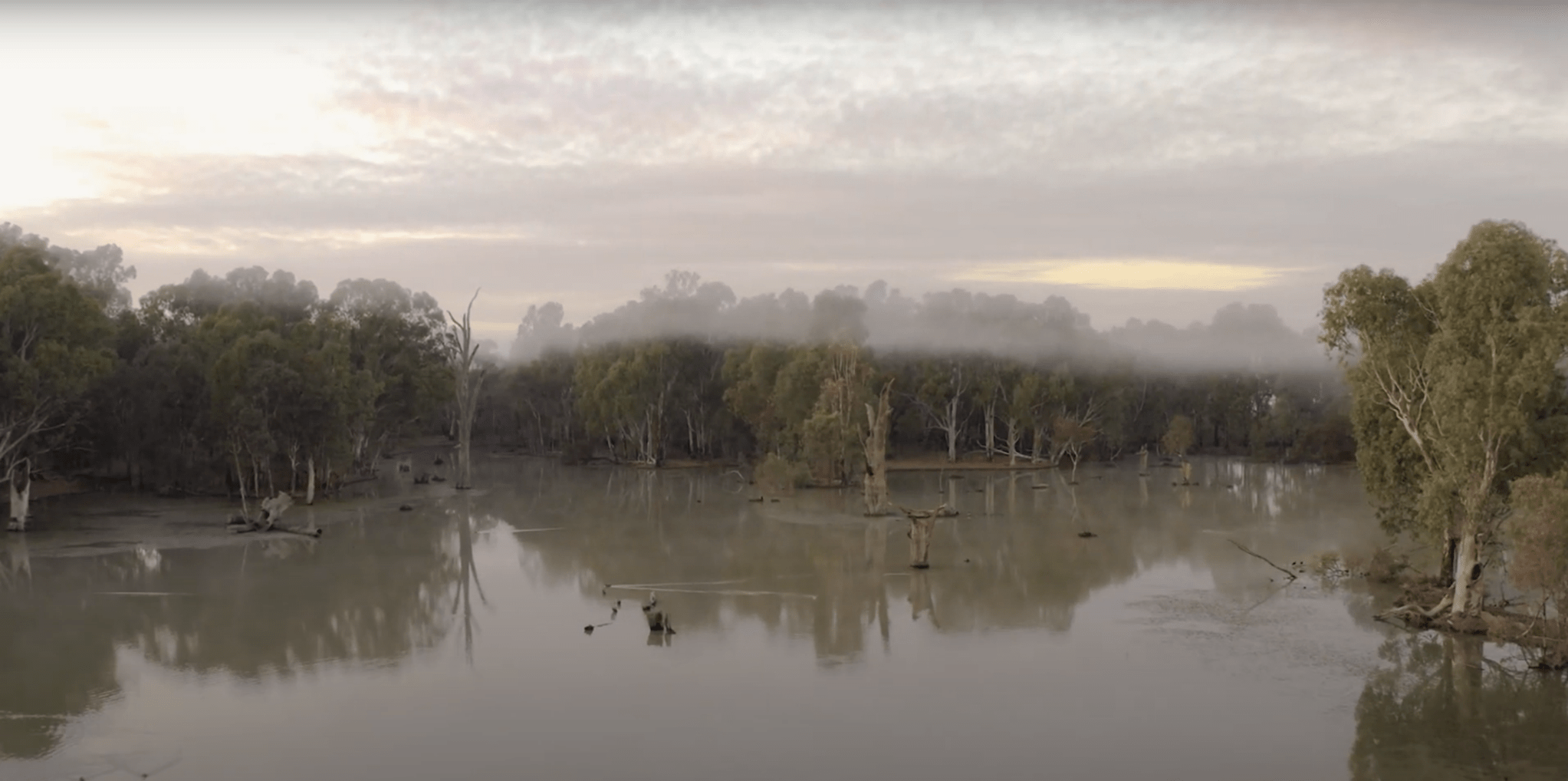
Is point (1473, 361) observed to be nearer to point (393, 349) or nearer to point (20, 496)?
point (20, 496)

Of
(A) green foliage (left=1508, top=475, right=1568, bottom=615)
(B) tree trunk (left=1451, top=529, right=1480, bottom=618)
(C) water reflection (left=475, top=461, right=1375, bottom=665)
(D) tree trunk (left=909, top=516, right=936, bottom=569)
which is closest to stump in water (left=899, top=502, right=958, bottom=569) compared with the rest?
(D) tree trunk (left=909, top=516, right=936, bottom=569)

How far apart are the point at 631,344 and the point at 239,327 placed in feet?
120

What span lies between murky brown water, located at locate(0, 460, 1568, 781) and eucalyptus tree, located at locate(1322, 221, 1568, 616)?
294 centimetres

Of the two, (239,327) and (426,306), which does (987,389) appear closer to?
A: (426,306)

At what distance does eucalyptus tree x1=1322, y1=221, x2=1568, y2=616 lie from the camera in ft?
70.4

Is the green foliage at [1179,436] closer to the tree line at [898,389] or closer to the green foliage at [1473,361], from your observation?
the tree line at [898,389]

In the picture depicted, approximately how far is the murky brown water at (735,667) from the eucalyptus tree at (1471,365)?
294cm

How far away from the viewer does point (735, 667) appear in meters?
21.3

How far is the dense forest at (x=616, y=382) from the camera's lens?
148ft

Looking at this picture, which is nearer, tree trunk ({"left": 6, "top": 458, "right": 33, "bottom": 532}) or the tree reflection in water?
the tree reflection in water

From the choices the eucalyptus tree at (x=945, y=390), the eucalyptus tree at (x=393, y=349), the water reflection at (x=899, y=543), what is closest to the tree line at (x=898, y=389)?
the eucalyptus tree at (x=945, y=390)

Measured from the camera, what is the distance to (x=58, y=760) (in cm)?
1589

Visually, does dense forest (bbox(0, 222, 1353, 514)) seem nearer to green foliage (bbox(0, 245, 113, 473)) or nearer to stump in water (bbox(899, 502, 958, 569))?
green foliage (bbox(0, 245, 113, 473))

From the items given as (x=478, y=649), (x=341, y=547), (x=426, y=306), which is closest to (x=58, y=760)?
(x=478, y=649)
